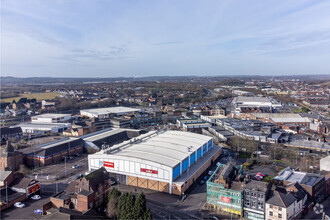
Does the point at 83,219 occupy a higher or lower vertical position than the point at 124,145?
lower

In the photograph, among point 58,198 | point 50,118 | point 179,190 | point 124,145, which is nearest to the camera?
point 58,198

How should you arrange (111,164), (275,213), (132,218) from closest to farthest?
(132,218) → (275,213) → (111,164)

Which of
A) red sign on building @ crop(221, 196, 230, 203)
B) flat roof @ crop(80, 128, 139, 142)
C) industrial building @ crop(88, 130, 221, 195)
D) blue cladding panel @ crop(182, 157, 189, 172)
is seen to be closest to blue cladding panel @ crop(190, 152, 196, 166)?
industrial building @ crop(88, 130, 221, 195)

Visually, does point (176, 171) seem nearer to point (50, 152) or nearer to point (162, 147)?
point (162, 147)

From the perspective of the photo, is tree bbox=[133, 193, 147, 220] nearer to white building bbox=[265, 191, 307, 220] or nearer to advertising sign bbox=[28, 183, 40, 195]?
white building bbox=[265, 191, 307, 220]

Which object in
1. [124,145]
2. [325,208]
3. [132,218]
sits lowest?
[325,208]

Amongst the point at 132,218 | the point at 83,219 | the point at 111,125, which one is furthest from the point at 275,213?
the point at 111,125

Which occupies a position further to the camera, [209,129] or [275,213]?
[209,129]

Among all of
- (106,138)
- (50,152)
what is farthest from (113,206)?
(106,138)

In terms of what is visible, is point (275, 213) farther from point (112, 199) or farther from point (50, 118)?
point (50, 118)
